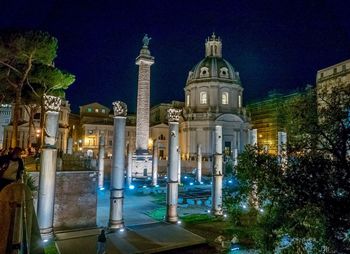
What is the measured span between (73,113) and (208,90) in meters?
28.7

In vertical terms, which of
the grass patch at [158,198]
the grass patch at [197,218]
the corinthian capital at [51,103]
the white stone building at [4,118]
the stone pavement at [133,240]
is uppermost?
the white stone building at [4,118]

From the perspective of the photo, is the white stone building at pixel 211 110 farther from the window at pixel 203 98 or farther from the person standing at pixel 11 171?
the person standing at pixel 11 171

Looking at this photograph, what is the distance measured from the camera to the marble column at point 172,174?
13617 mm

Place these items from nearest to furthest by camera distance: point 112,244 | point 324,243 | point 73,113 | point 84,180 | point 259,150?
point 324,243, point 259,150, point 112,244, point 84,180, point 73,113

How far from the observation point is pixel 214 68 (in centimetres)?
5153

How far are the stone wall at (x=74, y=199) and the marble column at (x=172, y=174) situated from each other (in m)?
3.34

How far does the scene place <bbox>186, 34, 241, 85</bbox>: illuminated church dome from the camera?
169ft

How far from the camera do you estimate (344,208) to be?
5.12 metres

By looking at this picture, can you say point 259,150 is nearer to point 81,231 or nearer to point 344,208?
point 344,208

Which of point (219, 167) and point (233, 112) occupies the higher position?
point (233, 112)

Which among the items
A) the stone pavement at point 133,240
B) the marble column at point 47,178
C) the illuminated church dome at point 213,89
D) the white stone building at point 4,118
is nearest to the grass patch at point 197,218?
the stone pavement at point 133,240

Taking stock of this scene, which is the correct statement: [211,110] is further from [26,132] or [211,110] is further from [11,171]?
[11,171]

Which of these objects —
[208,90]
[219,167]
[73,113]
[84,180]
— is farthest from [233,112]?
[84,180]

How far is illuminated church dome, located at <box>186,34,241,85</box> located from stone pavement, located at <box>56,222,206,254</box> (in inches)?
1622
